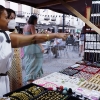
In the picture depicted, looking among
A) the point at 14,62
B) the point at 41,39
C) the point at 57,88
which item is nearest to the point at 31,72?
the point at 14,62

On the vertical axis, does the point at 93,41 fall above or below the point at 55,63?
above

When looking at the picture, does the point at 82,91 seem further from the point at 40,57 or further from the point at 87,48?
the point at 40,57

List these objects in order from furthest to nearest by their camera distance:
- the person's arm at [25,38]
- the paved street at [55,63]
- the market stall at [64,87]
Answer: the paved street at [55,63]
the market stall at [64,87]
the person's arm at [25,38]

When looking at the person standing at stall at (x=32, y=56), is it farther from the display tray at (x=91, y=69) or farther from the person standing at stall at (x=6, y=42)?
the person standing at stall at (x=6, y=42)

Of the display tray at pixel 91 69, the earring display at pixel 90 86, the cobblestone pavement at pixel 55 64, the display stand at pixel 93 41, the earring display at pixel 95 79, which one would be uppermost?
the display stand at pixel 93 41

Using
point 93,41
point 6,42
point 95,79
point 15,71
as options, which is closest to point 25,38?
point 6,42

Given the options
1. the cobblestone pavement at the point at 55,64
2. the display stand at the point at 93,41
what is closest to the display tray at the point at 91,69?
the display stand at the point at 93,41

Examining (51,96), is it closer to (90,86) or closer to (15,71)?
(90,86)

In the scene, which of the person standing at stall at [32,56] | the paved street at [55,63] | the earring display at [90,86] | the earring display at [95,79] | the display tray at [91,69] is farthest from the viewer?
the paved street at [55,63]

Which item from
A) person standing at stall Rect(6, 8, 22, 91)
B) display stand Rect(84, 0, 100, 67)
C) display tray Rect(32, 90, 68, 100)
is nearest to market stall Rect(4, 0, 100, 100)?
display tray Rect(32, 90, 68, 100)

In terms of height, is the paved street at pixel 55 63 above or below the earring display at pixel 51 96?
below

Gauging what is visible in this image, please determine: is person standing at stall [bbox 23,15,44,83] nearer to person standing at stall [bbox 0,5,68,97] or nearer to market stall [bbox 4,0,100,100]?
market stall [bbox 4,0,100,100]

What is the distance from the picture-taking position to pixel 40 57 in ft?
8.64

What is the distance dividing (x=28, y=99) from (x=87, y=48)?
56.6 inches
